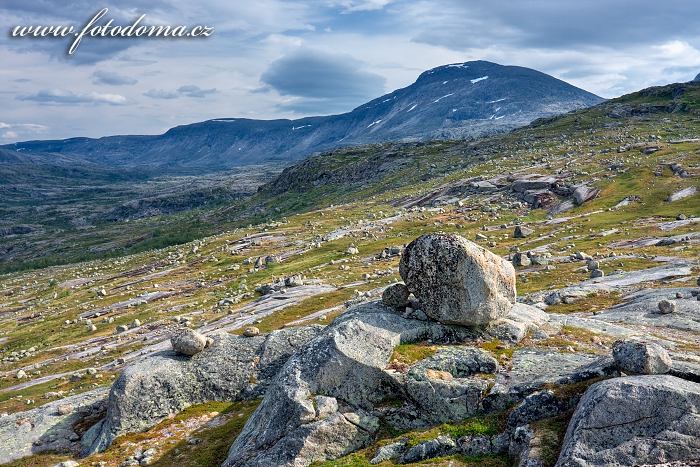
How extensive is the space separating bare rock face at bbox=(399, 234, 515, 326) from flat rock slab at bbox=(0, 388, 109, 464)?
23.0m

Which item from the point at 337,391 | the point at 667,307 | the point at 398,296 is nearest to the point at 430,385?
the point at 337,391

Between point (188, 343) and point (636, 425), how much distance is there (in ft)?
86.4

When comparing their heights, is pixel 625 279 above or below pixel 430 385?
below

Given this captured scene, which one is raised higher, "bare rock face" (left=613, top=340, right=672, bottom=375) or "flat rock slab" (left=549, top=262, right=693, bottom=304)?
"bare rock face" (left=613, top=340, right=672, bottom=375)

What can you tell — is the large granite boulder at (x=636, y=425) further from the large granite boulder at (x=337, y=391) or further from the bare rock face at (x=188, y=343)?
the bare rock face at (x=188, y=343)

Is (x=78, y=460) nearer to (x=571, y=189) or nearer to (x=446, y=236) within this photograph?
(x=446, y=236)

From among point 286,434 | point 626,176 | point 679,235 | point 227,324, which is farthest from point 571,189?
point 286,434

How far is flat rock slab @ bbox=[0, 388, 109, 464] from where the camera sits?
28.0 metres

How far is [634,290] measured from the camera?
42.2 metres

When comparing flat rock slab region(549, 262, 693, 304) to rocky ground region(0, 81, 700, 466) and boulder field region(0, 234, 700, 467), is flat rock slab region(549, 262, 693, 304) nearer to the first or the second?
rocky ground region(0, 81, 700, 466)

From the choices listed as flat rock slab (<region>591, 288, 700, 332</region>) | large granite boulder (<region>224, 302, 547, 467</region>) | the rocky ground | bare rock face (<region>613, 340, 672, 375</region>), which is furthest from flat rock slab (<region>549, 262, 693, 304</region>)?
bare rock face (<region>613, 340, 672, 375</region>)

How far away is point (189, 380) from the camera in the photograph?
30.7 meters

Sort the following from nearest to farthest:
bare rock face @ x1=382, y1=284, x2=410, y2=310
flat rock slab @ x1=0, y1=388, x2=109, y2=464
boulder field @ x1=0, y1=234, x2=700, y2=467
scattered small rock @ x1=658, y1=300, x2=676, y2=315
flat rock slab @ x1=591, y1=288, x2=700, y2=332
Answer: boulder field @ x1=0, y1=234, x2=700, y2=467
bare rock face @ x1=382, y1=284, x2=410, y2=310
flat rock slab @ x1=0, y1=388, x2=109, y2=464
flat rock slab @ x1=591, y1=288, x2=700, y2=332
scattered small rock @ x1=658, y1=300, x2=676, y2=315

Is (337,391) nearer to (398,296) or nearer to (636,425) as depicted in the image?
(398,296)
